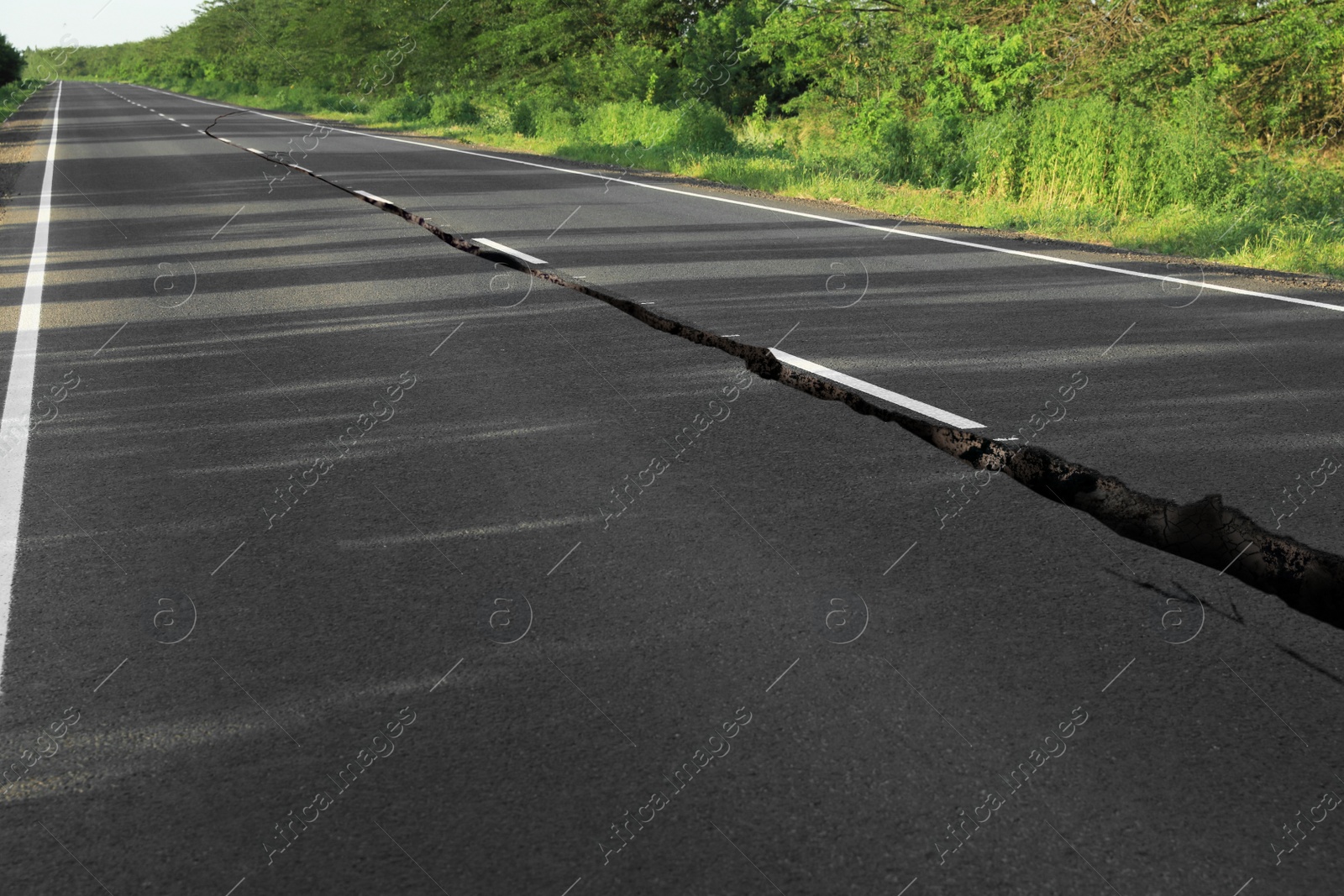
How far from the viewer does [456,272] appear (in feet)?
31.4

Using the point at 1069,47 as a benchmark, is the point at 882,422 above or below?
below

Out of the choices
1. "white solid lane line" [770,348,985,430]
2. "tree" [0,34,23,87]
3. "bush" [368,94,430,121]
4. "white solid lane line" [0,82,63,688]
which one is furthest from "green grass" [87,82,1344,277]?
"tree" [0,34,23,87]

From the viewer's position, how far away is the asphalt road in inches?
91.6

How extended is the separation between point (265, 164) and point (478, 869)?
21349 mm

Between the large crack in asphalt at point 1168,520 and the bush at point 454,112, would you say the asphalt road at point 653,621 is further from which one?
the bush at point 454,112

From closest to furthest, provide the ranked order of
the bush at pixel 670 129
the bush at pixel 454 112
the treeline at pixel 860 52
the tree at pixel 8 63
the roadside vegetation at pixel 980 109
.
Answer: the roadside vegetation at pixel 980 109 → the treeline at pixel 860 52 → the bush at pixel 670 129 → the bush at pixel 454 112 → the tree at pixel 8 63

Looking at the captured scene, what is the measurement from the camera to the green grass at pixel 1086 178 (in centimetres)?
1128

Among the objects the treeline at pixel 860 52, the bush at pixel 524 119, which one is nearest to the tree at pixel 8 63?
the treeline at pixel 860 52

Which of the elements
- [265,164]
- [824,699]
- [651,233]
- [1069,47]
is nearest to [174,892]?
[824,699]

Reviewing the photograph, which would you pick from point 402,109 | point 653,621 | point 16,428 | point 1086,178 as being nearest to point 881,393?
point 653,621

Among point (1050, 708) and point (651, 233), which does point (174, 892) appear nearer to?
point (1050, 708)

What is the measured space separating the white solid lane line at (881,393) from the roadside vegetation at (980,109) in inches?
228

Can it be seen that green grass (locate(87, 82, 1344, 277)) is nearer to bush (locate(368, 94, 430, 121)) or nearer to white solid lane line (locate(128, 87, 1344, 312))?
white solid lane line (locate(128, 87, 1344, 312))

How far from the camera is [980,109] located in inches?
749
